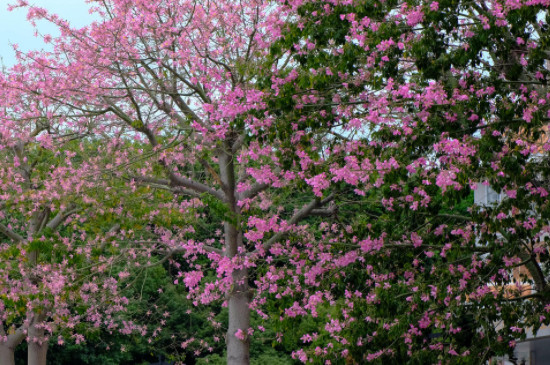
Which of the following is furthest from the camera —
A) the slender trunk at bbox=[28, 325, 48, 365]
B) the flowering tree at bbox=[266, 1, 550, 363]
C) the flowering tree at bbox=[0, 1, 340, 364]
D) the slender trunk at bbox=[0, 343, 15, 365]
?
the slender trunk at bbox=[0, 343, 15, 365]

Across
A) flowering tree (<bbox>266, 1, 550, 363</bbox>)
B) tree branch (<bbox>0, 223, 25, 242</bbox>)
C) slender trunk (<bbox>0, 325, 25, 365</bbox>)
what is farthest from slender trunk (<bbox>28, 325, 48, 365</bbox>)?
flowering tree (<bbox>266, 1, 550, 363</bbox>)

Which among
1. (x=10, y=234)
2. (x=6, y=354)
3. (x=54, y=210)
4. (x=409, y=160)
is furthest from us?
(x=6, y=354)

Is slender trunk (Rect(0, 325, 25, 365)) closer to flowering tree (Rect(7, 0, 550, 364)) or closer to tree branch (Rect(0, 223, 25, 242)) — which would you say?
tree branch (Rect(0, 223, 25, 242))

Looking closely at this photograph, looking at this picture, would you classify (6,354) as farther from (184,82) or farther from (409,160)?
(409,160)

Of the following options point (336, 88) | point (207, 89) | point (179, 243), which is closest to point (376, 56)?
point (336, 88)

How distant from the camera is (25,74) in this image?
53.2 ft

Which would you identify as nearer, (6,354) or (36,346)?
(36,346)

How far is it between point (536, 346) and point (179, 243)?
11.0m

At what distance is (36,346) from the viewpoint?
2141cm

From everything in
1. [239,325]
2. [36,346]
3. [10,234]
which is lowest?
[239,325]

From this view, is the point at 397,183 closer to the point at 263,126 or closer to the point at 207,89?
the point at 263,126

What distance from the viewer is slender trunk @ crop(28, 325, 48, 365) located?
21.2 metres

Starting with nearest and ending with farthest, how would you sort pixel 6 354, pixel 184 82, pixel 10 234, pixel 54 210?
pixel 184 82, pixel 54 210, pixel 10 234, pixel 6 354

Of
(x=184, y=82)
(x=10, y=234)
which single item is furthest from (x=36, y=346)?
(x=184, y=82)
